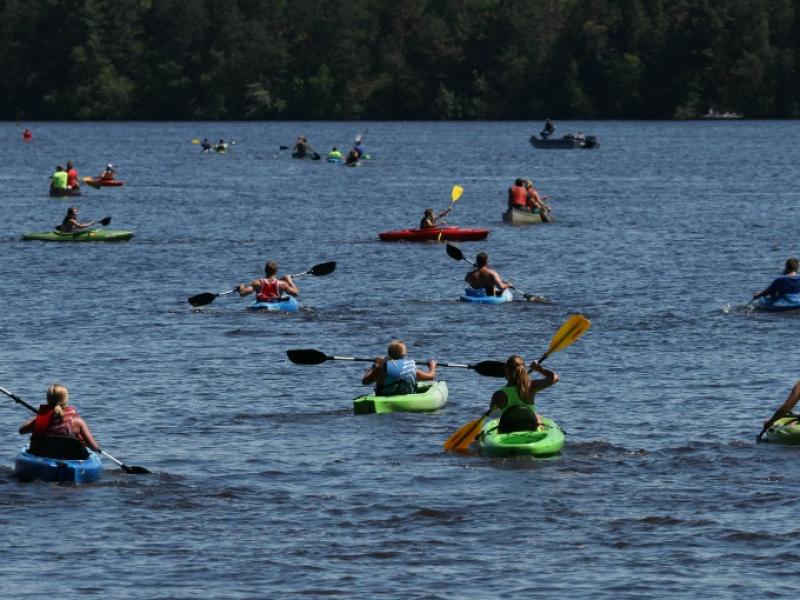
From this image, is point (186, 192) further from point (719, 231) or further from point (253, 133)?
point (253, 133)

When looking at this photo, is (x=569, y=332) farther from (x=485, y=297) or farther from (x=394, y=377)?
(x=485, y=297)

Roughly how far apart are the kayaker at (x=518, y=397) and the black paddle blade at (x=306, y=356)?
594 cm

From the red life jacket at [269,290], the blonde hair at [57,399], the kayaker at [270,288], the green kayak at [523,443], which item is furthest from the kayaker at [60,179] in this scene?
the blonde hair at [57,399]

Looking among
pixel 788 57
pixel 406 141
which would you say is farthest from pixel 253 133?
pixel 788 57

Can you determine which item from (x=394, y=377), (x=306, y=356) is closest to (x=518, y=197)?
(x=306, y=356)

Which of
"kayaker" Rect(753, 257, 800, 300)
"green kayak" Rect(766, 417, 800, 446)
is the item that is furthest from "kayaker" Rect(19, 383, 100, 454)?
"kayaker" Rect(753, 257, 800, 300)

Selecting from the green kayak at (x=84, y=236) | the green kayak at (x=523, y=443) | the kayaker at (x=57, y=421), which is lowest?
the green kayak at (x=84, y=236)

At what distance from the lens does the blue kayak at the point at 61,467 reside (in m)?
24.5

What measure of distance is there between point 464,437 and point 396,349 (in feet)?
10.1

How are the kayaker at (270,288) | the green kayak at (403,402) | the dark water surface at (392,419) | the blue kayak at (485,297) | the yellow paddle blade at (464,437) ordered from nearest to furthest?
the dark water surface at (392,419) → the yellow paddle blade at (464,437) → the green kayak at (403,402) → the kayaker at (270,288) → the blue kayak at (485,297)

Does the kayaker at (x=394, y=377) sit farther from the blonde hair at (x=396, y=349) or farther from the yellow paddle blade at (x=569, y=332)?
the yellow paddle blade at (x=569, y=332)

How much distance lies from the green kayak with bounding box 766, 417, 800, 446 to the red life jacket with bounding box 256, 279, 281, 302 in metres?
17.3

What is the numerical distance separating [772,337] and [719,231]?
28.8 meters

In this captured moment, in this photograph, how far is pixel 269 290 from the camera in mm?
42500
